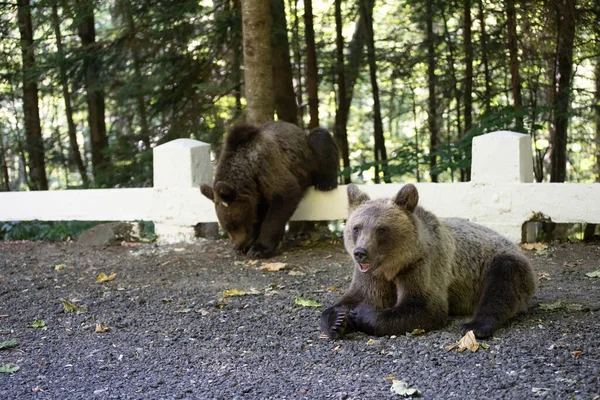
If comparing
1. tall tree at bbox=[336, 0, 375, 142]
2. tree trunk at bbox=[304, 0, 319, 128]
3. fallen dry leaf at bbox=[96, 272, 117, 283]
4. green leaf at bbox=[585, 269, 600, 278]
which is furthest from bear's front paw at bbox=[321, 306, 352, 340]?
tall tree at bbox=[336, 0, 375, 142]

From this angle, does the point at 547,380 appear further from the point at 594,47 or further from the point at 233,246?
the point at 594,47

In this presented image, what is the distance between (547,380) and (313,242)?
5.18 metres

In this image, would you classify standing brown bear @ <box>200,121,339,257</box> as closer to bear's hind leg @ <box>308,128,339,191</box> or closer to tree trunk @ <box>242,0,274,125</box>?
bear's hind leg @ <box>308,128,339,191</box>

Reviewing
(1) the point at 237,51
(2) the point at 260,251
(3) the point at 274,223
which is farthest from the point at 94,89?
(2) the point at 260,251

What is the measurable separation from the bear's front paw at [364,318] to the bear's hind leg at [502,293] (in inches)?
23.8

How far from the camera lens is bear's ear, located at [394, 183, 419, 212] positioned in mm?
4602

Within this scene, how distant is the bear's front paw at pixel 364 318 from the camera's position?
4512 mm

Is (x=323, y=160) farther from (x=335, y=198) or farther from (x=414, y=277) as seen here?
(x=414, y=277)

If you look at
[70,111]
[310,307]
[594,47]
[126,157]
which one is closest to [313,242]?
[310,307]

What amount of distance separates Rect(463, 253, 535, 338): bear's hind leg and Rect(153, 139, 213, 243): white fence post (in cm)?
465

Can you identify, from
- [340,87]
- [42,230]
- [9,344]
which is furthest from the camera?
[340,87]

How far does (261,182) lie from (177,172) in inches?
50.1

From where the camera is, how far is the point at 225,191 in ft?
25.0

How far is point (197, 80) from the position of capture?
11.8 m
